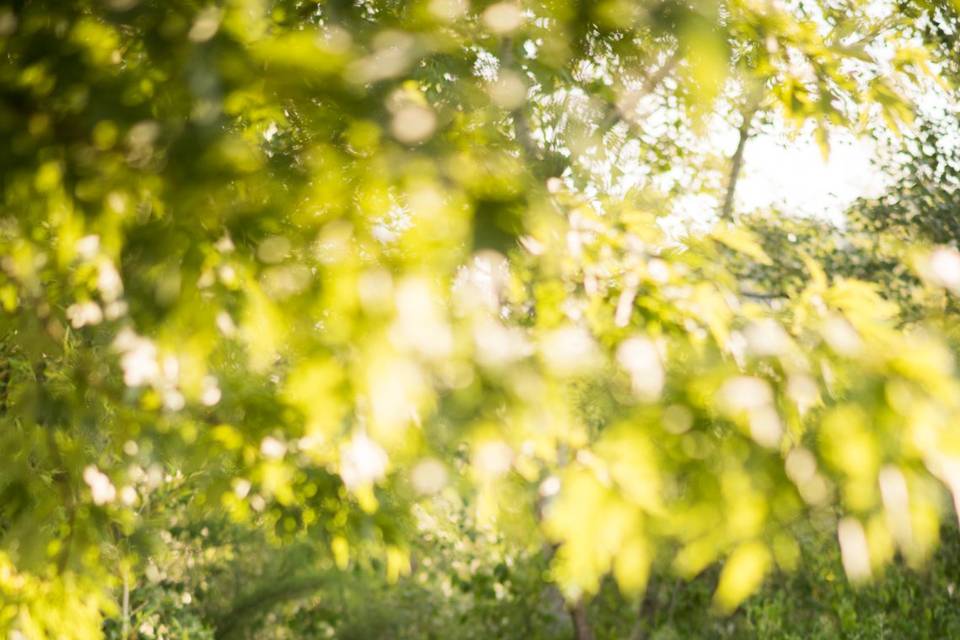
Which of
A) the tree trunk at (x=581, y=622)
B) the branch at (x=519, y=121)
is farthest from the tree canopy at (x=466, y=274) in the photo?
the tree trunk at (x=581, y=622)

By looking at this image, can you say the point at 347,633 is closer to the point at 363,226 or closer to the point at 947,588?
the point at 947,588

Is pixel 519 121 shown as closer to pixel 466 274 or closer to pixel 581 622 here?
pixel 466 274

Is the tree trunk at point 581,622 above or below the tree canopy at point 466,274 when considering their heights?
below

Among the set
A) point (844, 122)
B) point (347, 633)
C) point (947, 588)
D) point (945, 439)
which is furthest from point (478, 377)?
point (347, 633)

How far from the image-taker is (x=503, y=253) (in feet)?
5.14

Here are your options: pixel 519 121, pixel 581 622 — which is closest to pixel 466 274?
pixel 519 121

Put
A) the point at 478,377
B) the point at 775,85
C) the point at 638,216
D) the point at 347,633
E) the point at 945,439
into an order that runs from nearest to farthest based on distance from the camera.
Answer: the point at 945,439, the point at 478,377, the point at 638,216, the point at 775,85, the point at 347,633

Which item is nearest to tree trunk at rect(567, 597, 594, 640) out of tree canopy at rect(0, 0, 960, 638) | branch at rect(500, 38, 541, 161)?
branch at rect(500, 38, 541, 161)

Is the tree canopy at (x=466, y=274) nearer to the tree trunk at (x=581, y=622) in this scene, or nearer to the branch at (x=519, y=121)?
the branch at (x=519, y=121)

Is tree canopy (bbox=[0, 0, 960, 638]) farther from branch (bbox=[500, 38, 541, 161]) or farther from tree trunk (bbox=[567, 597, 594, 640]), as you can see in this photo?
tree trunk (bbox=[567, 597, 594, 640])

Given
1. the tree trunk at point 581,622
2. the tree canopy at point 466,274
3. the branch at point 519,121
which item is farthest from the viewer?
the tree trunk at point 581,622

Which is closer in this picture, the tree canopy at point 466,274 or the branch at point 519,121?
the tree canopy at point 466,274

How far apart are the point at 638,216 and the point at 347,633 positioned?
8852 mm

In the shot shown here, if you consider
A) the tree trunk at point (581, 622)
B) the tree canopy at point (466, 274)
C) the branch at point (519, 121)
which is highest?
the tree canopy at point (466, 274)
